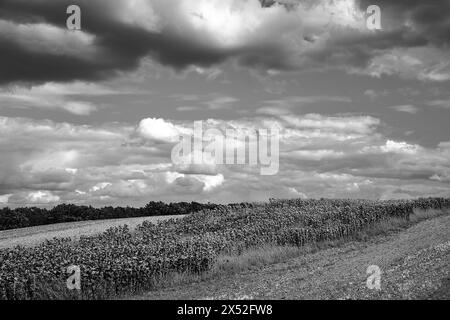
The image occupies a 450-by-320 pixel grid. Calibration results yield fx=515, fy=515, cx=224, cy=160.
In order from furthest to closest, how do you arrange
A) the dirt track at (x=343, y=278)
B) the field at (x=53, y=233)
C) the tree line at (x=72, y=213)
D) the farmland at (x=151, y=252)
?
the tree line at (x=72, y=213) → the field at (x=53, y=233) → the farmland at (x=151, y=252) → the dirt track at (x=343, y=278)

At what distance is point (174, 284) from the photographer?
67.6 feet

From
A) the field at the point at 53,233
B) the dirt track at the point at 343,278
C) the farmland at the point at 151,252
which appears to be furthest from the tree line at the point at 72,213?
the dirt track at the point at 343,278

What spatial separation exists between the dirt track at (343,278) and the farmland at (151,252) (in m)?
1.60

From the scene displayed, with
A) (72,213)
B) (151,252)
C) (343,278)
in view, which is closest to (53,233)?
(72,213)

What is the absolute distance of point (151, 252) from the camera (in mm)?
22781

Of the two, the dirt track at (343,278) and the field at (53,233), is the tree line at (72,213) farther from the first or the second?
the dirt track at (343,278)

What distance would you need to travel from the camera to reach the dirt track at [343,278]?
47.3 feet

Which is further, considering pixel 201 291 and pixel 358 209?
pixel 358 209

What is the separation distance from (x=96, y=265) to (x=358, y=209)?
26250 mm

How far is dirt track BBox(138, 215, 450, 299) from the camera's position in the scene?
14414mm

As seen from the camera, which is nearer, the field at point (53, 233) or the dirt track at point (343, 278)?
the dirt track at point (343, 278)

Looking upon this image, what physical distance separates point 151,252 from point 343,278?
8783 mm
